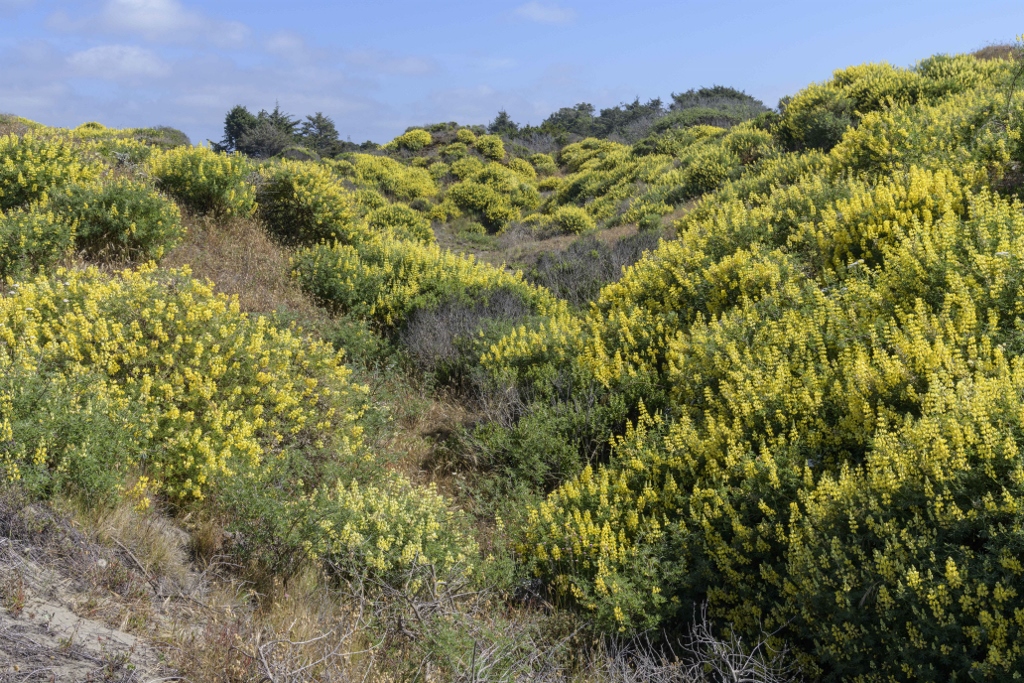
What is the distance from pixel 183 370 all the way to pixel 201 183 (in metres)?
5.17

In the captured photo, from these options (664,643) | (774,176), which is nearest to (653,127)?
(774,176)

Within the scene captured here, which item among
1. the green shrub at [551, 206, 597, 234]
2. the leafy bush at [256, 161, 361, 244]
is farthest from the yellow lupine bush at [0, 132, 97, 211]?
the green shrub at [551, 206, 597, 234]

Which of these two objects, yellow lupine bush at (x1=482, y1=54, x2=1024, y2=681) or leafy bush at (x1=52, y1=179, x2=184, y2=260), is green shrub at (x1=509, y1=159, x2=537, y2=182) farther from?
yellow lupine bush at (x1=482, y1=54, x2=1024, y2=681)

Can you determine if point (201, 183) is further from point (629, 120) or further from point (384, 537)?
point (629, 120)

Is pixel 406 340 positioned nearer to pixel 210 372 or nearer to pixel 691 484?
pixel 210 372

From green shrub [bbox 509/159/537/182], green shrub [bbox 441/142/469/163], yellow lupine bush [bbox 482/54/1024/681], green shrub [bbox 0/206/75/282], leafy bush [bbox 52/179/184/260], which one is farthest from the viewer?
green shrub [bbox 441/142/469/163]

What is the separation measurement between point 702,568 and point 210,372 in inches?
135

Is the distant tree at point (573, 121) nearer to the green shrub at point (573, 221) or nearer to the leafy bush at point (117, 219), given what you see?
the green shrub at point (573, 221)

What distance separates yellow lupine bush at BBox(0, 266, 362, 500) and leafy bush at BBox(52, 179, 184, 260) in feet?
5.35

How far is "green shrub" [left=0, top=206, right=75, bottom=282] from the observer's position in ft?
21.3

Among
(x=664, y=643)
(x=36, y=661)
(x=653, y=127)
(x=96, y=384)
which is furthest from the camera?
(x=653, y=127)

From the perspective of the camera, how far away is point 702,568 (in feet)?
12.2

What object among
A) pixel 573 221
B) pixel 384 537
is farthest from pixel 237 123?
pixel 384 537

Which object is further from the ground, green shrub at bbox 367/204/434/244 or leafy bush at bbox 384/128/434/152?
leafy bush at bbox 384/128/434/152
